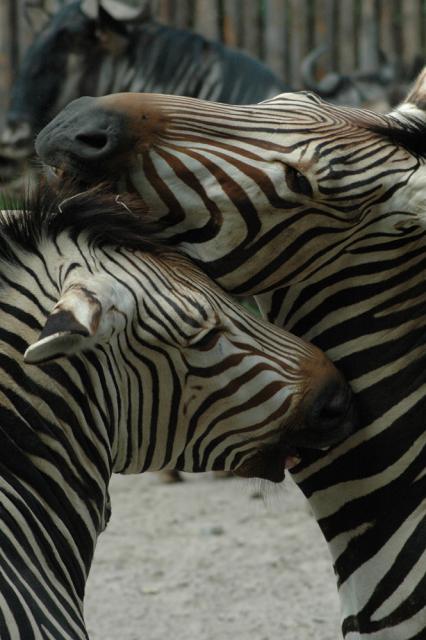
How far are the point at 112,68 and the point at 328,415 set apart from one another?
7.13 metres

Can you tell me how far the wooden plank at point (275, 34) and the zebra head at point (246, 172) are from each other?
10490 millimetres

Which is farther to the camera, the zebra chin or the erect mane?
the erect mane

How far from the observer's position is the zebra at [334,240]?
3086mm

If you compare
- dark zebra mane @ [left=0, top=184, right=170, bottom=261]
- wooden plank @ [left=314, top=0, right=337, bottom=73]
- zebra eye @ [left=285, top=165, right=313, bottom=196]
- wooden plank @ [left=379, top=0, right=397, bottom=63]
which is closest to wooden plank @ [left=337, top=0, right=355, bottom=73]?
A: wooden plank @ [left=314, top=0, right=337, bottom=73]

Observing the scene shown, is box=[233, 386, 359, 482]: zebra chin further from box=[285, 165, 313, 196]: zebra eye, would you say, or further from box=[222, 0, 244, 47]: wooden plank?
box=[222, 0, 244, 47]: wooden plank

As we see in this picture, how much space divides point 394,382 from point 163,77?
685cm

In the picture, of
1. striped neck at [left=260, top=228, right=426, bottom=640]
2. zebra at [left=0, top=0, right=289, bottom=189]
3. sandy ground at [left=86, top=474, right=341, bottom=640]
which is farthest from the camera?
zebra at [left=0, top=0, right=289, bottom=189]

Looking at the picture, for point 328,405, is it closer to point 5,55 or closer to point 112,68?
point 112,68

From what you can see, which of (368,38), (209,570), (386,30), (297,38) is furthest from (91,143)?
(386,30)

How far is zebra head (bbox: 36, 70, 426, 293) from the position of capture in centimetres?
304

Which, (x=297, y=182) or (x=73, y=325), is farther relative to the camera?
(x=297, y=182)

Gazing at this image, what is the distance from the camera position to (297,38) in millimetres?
13797

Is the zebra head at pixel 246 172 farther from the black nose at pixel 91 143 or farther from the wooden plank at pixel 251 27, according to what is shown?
the wooden plank at pixel 251 27

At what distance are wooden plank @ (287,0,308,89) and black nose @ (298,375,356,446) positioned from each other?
10867mm
